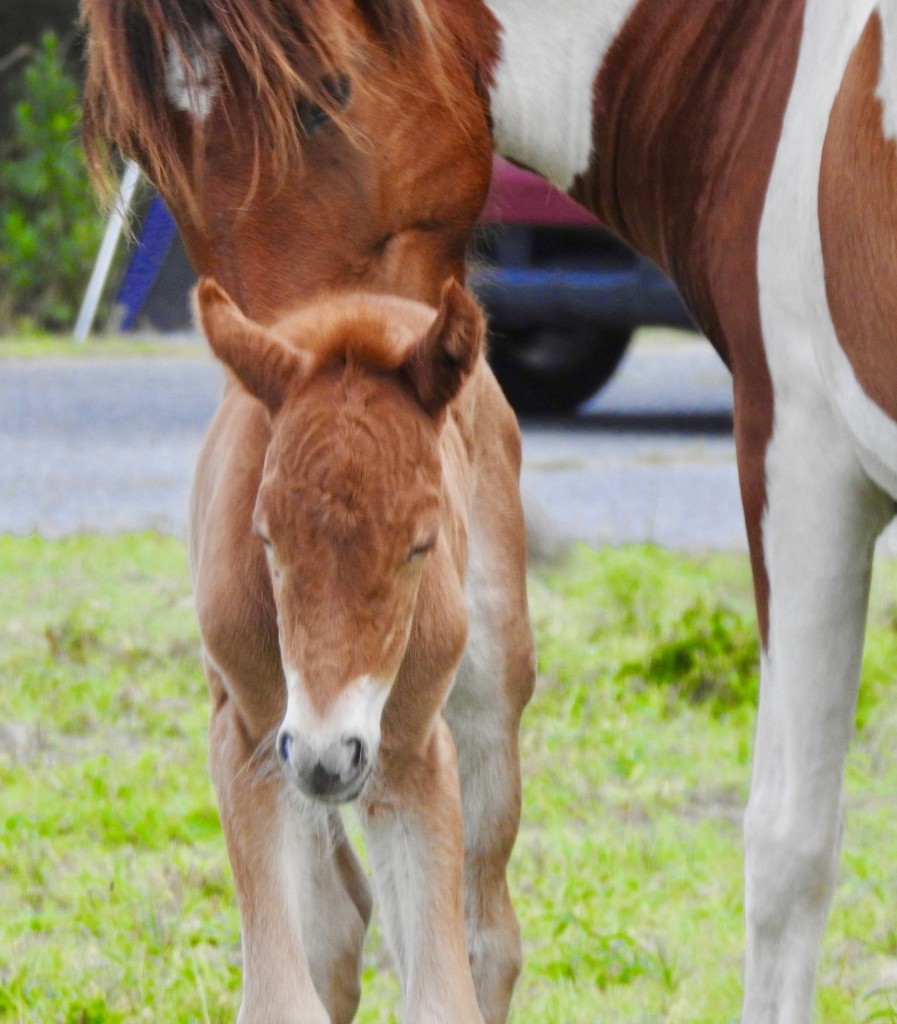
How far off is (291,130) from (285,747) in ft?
3.54

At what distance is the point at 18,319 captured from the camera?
14.0 meters

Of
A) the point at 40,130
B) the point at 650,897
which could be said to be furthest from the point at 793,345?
the point at 40,130

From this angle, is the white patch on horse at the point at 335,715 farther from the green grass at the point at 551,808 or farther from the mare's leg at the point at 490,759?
the green grass at the point at 551,808

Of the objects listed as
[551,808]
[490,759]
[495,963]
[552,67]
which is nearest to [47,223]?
[551,808]

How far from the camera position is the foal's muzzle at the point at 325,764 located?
2324mm

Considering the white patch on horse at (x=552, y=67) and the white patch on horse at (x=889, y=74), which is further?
the white patch on horse at (x=552, y=67)

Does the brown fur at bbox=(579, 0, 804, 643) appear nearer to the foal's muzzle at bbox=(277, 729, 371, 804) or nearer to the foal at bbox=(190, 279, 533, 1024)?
the foal at bbox=(190, 279, 533, 1024)

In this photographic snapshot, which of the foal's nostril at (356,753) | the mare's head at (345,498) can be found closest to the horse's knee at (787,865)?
the mare's head at (345,498)

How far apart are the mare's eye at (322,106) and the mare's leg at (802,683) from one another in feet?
2.82

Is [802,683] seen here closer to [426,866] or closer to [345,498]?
[426,866]

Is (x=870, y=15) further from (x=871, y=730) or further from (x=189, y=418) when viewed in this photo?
(x=189, y=418)

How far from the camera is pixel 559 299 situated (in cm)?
894

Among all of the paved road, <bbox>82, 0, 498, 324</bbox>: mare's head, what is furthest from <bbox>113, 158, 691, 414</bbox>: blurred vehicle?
<bbox>82, 0, 498, 324</bbox>: mare's head

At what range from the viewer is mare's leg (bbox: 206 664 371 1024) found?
2682 millimetres
